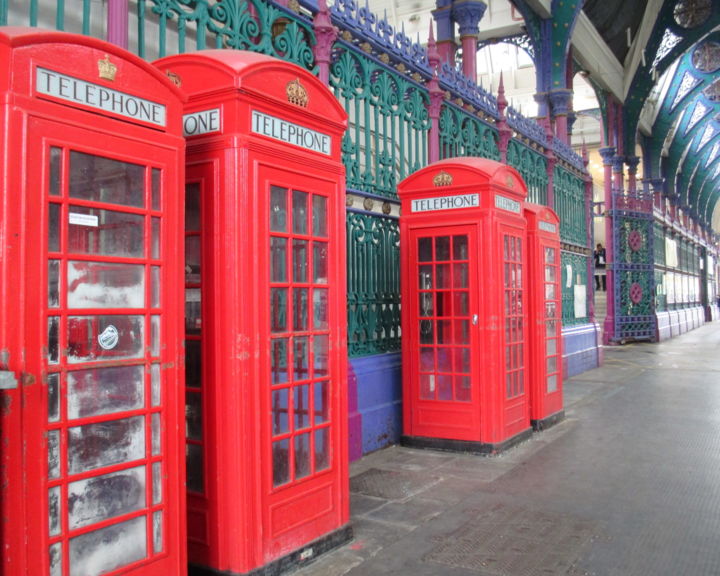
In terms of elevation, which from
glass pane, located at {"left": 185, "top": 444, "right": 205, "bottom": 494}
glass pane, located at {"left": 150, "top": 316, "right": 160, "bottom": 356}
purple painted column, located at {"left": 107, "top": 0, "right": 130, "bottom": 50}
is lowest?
glass pane, located at {"left": 185, "top": 444, "right": 205, "bottom": 494}

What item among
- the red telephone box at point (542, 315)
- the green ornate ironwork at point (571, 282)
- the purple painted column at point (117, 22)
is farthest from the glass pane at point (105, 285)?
the green ornate ironwork at point (571, 282)

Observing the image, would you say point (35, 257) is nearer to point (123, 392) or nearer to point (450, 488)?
point (123, 392)

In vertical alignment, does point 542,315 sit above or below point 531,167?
below

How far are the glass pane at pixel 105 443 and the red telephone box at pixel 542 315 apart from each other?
516cm

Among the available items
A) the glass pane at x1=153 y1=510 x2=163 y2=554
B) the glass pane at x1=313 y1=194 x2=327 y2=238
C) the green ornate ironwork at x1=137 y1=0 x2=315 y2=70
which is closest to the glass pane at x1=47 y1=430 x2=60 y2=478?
the glass pane at x1=153 y1=510 x2=163 y2=554

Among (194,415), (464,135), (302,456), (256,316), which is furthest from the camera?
(464,135)

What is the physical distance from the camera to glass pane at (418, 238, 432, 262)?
249 inches

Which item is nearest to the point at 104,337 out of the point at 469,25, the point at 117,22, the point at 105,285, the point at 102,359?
the point at 102,359

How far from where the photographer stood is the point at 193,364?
3.44 m

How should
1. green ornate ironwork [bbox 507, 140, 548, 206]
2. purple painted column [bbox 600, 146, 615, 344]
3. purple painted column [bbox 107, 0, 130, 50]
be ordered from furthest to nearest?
purple painted column [bbox 600, 146, 615, 344], green ornate ironwork [bbox 507, 140, 548, 206], purple painted column [bbox 107, 0, 130, 50]

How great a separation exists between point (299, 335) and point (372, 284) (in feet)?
9.92

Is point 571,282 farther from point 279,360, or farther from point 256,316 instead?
point 256,316

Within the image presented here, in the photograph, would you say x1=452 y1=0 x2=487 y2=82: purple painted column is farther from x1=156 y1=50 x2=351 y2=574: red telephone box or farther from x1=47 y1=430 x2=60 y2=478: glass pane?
x1=47 y1=430 x2=60 y2=478: glass pane

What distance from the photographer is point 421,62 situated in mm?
7492
